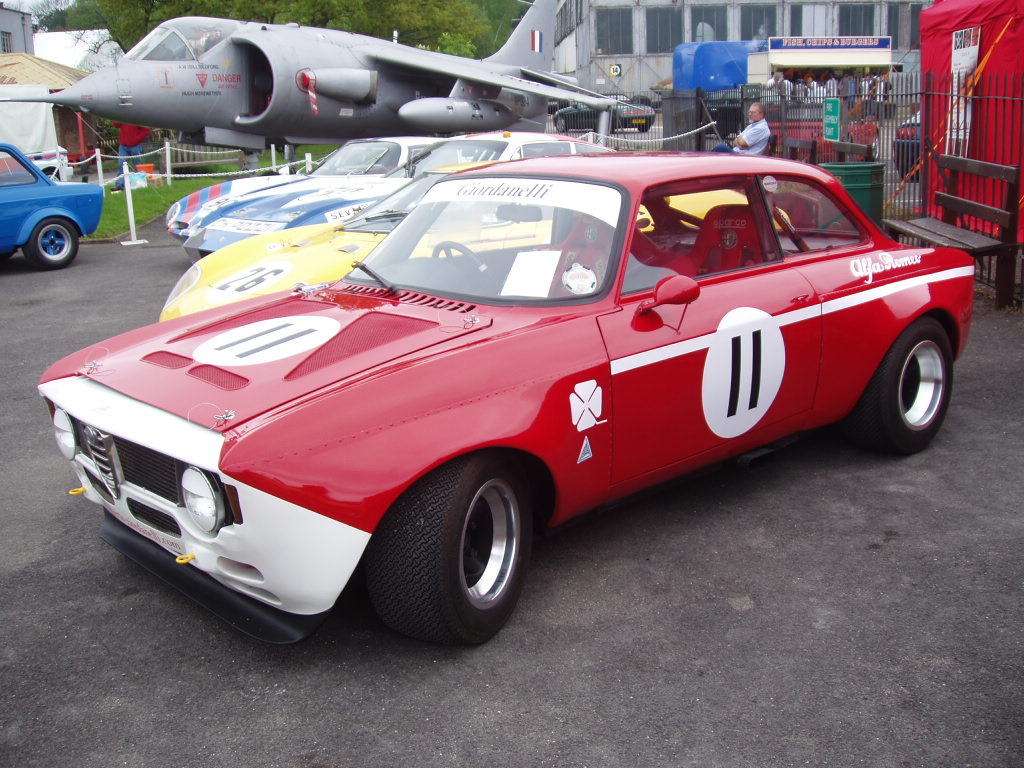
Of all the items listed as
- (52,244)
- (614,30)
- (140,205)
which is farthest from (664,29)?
(52,244)

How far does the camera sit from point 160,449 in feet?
9.50

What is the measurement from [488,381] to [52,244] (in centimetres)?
1108

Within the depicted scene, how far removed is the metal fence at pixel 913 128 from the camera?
9.56 m

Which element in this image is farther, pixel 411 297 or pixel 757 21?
pixel 757 21

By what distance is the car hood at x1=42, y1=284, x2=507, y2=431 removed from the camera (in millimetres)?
3033

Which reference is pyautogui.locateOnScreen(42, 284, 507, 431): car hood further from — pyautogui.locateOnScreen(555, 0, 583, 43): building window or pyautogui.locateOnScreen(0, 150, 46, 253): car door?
pyautogui.locateOnScreen(555, 0, 583, 43): building window

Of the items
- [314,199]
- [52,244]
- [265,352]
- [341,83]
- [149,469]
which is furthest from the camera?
[341,83]

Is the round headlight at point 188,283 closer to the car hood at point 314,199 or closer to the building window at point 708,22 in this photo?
the car hood at point 314,199

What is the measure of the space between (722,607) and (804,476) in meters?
1.47

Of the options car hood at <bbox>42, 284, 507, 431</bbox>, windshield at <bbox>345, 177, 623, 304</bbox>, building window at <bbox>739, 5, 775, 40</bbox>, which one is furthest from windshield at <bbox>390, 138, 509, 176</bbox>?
building window at <bbox>739, 5, 775, 40</bbox>

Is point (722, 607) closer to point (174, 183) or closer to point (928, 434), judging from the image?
point (928, 434)

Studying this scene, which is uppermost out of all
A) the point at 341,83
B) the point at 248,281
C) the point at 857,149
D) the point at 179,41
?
the point at 179,41

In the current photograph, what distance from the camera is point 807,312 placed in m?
4.22

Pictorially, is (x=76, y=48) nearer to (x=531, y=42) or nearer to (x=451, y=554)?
(x=531, y=42)
